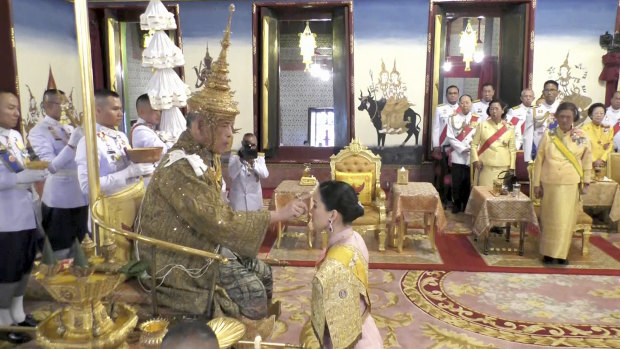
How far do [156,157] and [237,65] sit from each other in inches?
246

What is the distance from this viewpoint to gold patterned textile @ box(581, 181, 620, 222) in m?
6.33

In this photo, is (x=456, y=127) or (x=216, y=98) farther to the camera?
(x=456, y=127)

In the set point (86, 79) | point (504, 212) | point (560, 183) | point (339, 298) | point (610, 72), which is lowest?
point (504, 212)

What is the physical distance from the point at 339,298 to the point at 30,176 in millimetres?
1883

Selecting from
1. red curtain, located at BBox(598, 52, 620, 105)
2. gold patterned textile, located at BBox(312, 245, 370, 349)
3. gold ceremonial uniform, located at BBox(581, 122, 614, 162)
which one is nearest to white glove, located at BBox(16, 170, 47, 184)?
gold patterned textile, located at BBox(312, 245, 370, 349)

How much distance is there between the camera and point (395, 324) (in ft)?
13.2

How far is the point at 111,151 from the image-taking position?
3.93 m

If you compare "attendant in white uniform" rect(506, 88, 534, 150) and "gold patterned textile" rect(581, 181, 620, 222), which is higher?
"attendant in white uniform" rect(506, 88, 534, 150)

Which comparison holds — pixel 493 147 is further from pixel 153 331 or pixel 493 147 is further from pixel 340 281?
pixel 153 331

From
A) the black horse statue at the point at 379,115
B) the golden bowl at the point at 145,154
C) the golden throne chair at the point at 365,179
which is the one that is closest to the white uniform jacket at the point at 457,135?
the black horse statue at the point at 379,115

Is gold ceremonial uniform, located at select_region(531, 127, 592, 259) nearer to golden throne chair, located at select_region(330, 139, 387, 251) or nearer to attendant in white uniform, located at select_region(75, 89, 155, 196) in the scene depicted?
golden throne chair, located at select_region(330, 139, 387, 251)

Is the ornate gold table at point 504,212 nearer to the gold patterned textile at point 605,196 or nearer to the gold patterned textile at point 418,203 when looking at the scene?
the gold patterned textile at point 418,203

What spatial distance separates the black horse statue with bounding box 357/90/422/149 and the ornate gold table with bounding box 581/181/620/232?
138 inches

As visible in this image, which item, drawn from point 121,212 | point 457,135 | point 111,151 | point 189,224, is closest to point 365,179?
point 457,135
